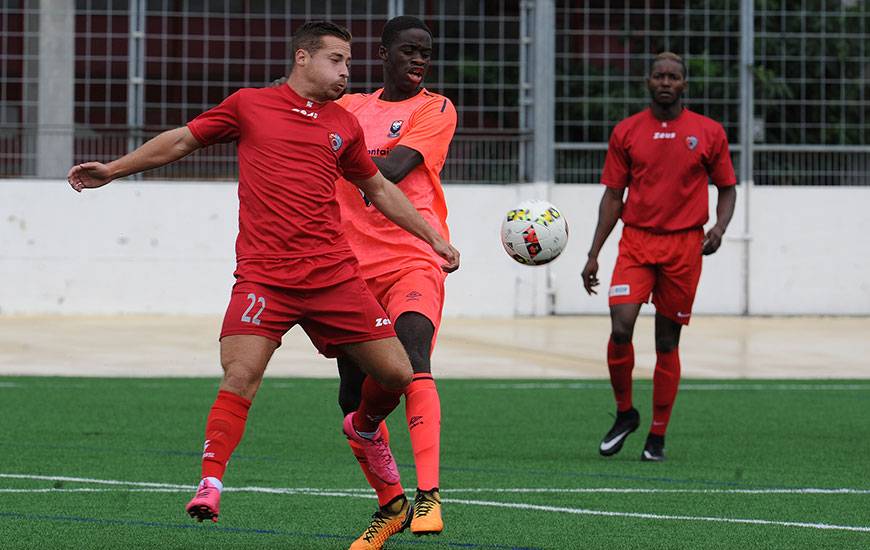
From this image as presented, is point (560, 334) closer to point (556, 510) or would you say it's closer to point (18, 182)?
point (18, 182)

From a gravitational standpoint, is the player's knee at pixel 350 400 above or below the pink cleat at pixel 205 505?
above

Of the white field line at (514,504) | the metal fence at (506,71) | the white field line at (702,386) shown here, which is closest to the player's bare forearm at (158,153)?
the white field line at (514,504)

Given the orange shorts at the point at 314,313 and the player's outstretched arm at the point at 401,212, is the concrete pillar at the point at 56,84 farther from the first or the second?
the orange shorts at the point at 314,313

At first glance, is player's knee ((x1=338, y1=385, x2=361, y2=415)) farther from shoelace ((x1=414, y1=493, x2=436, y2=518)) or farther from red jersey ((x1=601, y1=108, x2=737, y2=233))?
red jersey ((x1=601, y1=108, x2=737, y2=233))

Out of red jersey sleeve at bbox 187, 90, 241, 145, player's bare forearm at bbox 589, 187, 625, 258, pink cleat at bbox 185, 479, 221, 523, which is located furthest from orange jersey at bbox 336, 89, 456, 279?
player's bare forearm at bbox 589, 187, 625, 258

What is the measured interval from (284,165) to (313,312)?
0.56 meters

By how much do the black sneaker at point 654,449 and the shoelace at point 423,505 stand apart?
3653 millimetres

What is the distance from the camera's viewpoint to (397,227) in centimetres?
671

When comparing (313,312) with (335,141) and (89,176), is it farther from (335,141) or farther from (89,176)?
(89,176)

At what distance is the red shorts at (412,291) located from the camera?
6.44 m

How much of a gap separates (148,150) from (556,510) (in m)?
2.65

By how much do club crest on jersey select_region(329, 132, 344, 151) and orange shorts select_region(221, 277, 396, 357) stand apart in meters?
0.51

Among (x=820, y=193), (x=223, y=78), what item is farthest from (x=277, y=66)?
(x=820, y=193)

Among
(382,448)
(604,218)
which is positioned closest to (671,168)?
(604,218)
